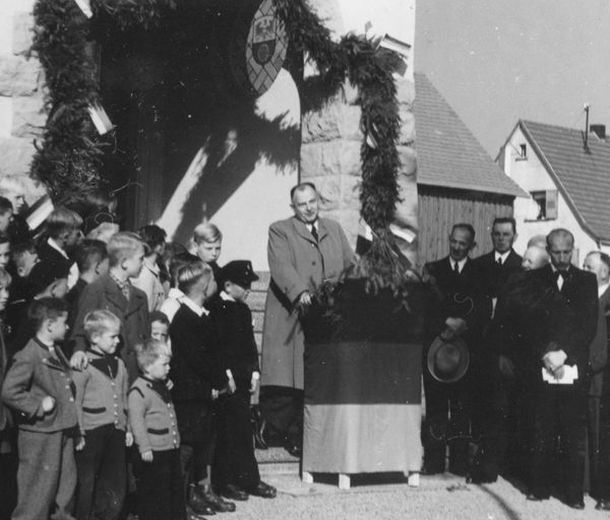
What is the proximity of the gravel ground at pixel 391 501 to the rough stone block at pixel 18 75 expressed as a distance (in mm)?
2961

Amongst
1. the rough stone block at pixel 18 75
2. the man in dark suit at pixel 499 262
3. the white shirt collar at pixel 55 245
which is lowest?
the white shirt collar at pixel 55 245

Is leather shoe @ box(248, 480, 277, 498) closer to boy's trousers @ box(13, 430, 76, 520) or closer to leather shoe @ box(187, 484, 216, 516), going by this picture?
leather shoe @ box(187, 484, 216, 516)

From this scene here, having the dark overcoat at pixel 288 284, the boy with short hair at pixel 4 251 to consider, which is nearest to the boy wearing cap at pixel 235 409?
the dark overcoat at pixel 288 284

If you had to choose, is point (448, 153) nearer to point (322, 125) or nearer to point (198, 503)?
point (322, 125)

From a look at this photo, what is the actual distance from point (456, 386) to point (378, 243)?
4.24 ft

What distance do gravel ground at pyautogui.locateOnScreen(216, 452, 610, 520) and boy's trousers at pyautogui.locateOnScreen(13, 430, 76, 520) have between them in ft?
3.78

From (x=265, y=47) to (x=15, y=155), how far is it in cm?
282

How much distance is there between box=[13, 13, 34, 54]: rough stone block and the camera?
24.4ft

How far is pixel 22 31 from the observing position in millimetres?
7438

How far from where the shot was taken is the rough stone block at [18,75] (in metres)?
7.41

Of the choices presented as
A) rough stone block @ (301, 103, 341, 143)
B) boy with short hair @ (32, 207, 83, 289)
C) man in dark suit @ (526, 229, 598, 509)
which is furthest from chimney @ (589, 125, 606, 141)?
boy with short hair @ (32, 207, 83, 289)

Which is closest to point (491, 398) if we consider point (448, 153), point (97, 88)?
point (97, 88)

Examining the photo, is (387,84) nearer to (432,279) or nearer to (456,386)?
(432,279)

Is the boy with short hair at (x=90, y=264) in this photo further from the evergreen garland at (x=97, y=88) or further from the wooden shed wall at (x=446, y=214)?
the wooden shed wall at (x=446, y=214)
